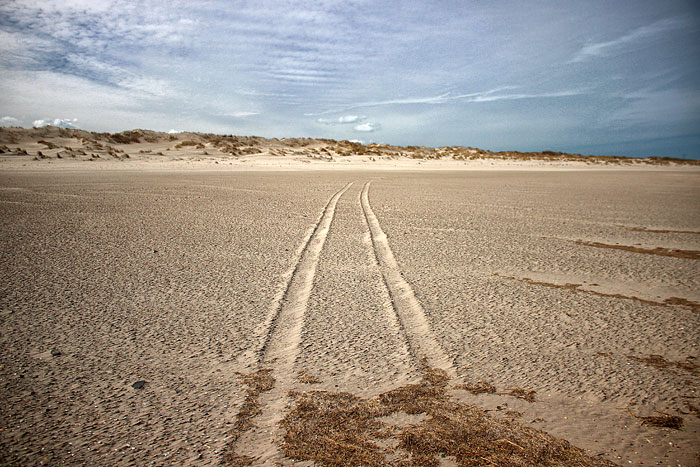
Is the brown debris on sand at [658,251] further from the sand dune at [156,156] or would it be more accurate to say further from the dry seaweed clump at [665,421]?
the sand dune at [156,156]

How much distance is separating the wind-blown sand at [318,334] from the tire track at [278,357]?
1 centimetres

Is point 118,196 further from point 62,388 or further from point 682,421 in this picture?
point 682,421

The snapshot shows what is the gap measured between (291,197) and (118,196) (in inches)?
170

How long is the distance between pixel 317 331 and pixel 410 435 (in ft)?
3.79

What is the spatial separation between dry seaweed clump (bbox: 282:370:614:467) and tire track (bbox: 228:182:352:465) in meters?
0.07

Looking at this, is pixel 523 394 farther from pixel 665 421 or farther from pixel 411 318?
pixel 411 318

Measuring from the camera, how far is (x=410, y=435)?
1828 mm

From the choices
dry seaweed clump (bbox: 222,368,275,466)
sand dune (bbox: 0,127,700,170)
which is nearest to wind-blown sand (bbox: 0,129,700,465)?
dry seaweed clump (bbox: 222,368,275,466)

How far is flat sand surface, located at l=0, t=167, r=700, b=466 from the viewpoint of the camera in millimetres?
1896

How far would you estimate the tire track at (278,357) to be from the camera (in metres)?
1.78

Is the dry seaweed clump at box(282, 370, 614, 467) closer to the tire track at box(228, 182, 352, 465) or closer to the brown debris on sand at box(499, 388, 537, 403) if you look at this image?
the tire track at box(228, 182, 352, 465)

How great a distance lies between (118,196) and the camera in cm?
1023

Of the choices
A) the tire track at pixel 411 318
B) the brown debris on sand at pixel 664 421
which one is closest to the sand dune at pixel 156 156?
the tire track at pixel 411 318

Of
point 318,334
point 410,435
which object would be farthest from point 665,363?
point 318,334
